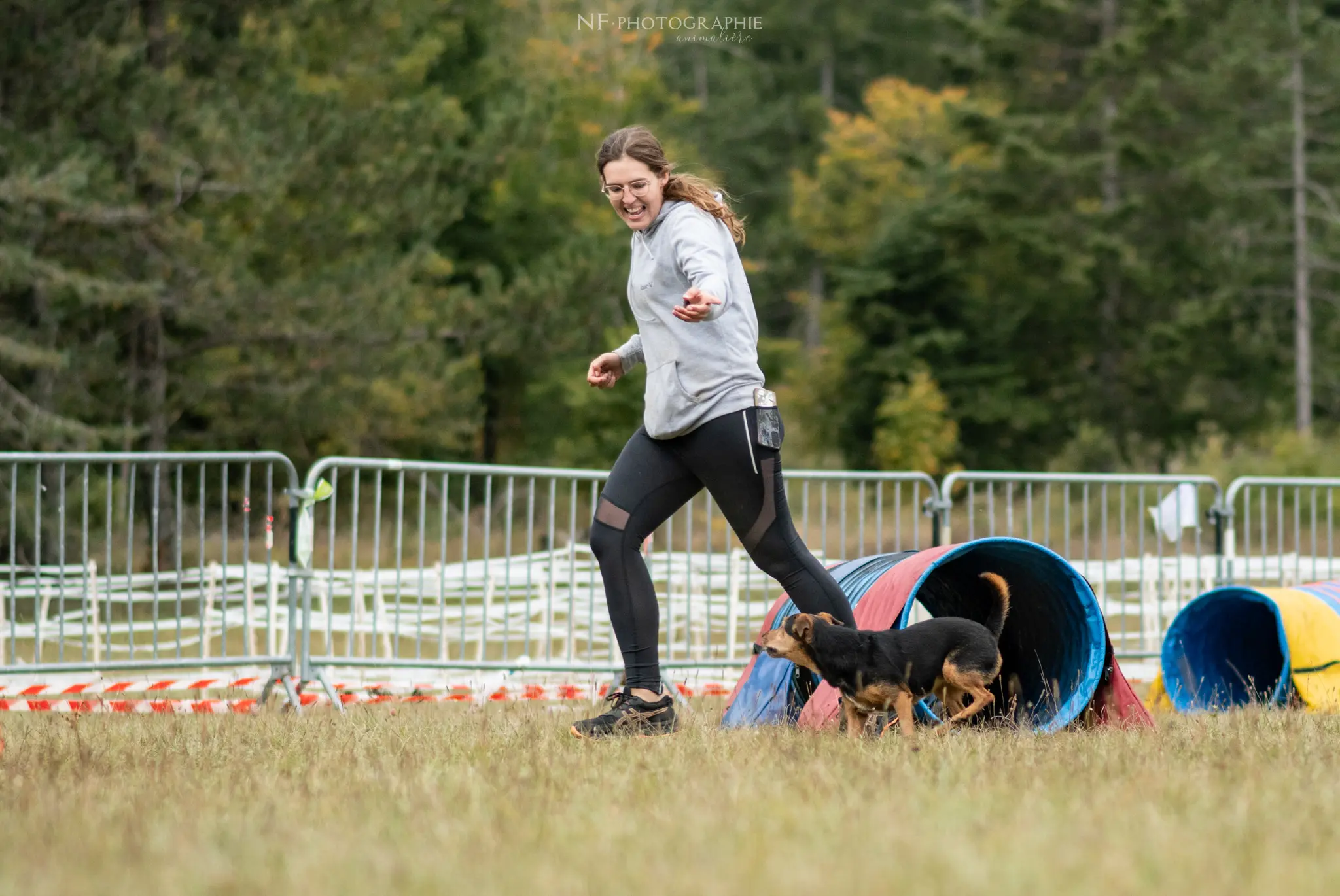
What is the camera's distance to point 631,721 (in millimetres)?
5027

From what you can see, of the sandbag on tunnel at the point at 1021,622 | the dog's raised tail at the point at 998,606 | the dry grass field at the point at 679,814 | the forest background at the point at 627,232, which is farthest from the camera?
the forest background at the point at 627,232

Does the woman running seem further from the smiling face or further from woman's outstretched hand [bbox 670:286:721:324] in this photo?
woman's outstretched hand [bbox 670:286:721:324]

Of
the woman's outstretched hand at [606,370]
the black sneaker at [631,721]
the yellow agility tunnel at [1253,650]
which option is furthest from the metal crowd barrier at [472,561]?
the black sneaker at [631,721]

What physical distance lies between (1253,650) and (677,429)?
4.91m

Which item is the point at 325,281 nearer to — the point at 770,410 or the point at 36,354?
the point at 36,354

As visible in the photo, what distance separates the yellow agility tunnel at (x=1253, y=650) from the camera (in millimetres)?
7117

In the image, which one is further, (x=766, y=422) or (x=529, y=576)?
(x=529, y=576)

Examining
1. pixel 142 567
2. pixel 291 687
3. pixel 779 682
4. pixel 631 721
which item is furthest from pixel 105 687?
pixel 142 567

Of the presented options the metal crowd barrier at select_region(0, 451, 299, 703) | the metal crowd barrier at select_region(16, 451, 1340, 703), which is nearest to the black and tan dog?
the metal crowd barrier at select_region(16, 451, 1340, 703)

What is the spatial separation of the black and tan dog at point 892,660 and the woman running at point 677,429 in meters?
0.15

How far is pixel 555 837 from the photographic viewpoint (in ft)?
10.2

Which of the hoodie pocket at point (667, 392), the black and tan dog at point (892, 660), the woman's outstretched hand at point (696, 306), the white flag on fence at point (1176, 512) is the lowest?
the black and tan dog at point (892, 660)

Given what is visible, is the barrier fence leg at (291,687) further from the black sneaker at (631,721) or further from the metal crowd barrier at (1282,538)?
the metal crowd barrier at (1282,538)

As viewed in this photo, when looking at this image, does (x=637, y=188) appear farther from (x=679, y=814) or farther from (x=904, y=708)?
(x=679, y=814)
